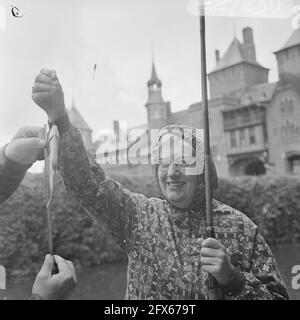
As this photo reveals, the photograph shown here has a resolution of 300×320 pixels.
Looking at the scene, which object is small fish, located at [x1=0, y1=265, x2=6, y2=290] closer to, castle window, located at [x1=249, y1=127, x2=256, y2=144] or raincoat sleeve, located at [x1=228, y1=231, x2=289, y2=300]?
raincoat sleeve, located at [x1=228, y1=231, x2=289, y2=300]

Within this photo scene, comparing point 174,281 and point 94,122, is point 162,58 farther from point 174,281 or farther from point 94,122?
point 174,281

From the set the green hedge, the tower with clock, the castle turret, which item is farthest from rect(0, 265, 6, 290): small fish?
the castle turret

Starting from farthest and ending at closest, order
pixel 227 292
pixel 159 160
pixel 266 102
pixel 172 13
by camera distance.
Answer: pixel 266 102 → pixel 172 13 → pixel 159 160 → pixel 227 292

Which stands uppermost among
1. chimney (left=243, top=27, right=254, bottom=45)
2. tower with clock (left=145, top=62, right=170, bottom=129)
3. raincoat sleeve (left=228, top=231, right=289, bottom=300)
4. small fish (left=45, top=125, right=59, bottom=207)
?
chimney (left=243, top=27, right=254, bottom=45)

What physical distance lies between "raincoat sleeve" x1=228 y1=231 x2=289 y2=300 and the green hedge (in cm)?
18

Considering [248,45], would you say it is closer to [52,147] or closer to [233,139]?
[233,139]

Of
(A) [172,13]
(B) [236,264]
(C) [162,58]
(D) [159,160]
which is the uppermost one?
(A) [172,13]

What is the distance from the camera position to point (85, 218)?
8.49ft

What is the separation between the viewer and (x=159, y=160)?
1.97 m

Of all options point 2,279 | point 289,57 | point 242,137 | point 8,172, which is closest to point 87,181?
point 8,172

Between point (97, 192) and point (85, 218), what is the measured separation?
743 mm

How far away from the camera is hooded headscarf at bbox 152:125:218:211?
192 cm

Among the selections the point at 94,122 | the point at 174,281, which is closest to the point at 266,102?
the point at 94,122

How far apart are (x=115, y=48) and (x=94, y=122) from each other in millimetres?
381
